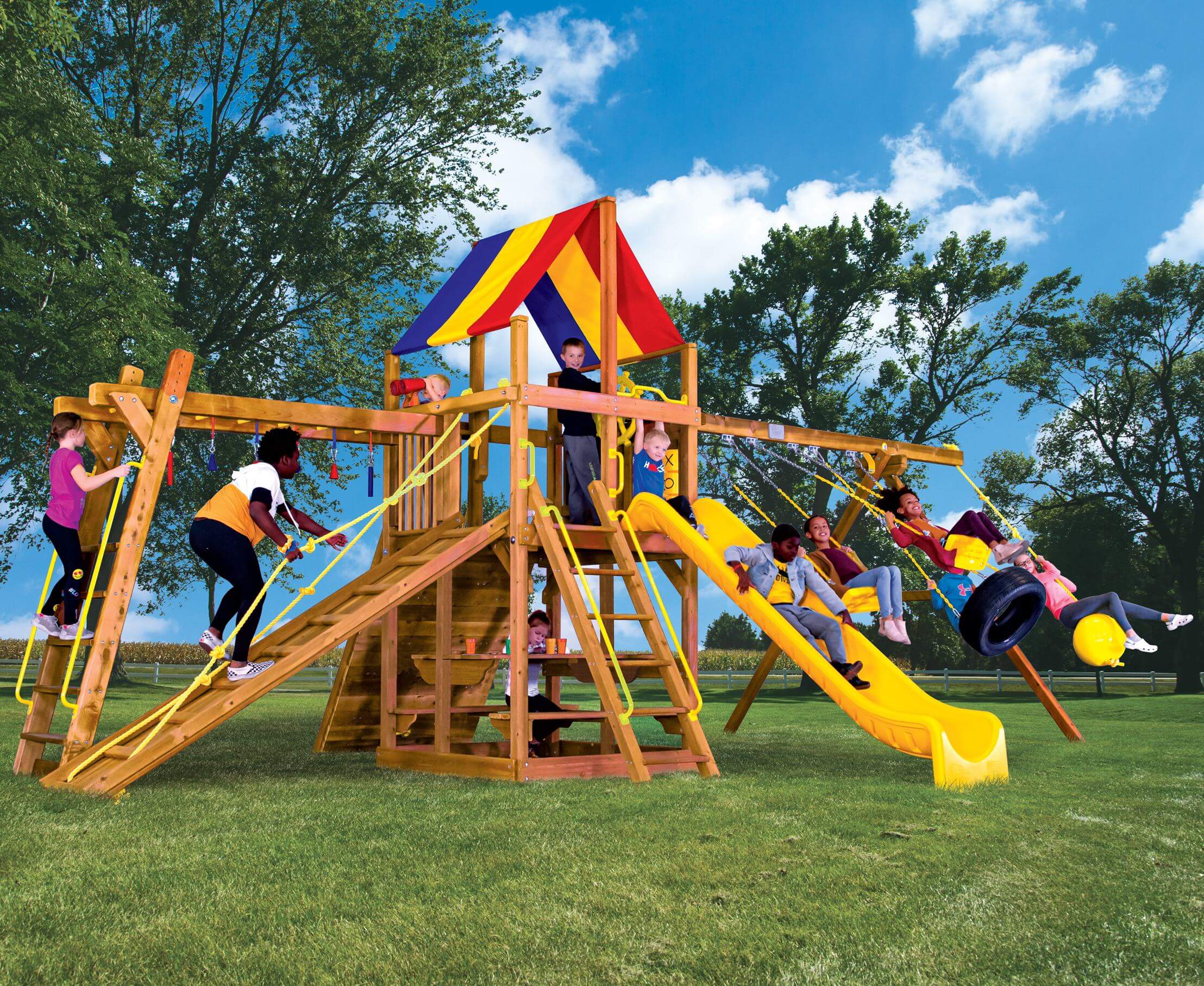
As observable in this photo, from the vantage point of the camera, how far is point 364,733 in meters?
11.0

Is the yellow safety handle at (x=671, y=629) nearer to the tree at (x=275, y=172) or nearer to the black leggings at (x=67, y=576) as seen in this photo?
the black leggings at (x=67, y=576)

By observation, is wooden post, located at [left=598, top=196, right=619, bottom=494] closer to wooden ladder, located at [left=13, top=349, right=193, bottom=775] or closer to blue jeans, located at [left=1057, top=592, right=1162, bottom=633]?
wooden ladder, located at [left=13, top=349, right=193, bottom=775]

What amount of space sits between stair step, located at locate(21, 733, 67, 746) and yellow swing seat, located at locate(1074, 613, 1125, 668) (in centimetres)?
761

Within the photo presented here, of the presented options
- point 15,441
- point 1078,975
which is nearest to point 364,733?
point 1078,975

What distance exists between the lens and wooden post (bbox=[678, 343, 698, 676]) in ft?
33.8

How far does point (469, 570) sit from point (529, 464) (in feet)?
5.48

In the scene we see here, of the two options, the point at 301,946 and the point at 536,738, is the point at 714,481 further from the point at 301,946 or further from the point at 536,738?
the point at 301,946

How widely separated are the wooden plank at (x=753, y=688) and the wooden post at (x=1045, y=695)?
2.37 m

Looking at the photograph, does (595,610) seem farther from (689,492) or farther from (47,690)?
(47,690)

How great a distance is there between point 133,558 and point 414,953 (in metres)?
4.97

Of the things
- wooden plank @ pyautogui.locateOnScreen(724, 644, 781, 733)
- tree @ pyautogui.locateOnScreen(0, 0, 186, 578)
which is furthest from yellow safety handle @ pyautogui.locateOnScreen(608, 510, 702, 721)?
tree @ pyautogui.locateOnScreen(0, 0, 186, 578)

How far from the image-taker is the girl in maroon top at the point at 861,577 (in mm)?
9430

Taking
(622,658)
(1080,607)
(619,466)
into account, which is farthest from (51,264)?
(1080,607)

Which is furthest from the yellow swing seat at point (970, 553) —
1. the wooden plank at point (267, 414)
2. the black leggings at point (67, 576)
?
the black leggings at point (67, 576)
